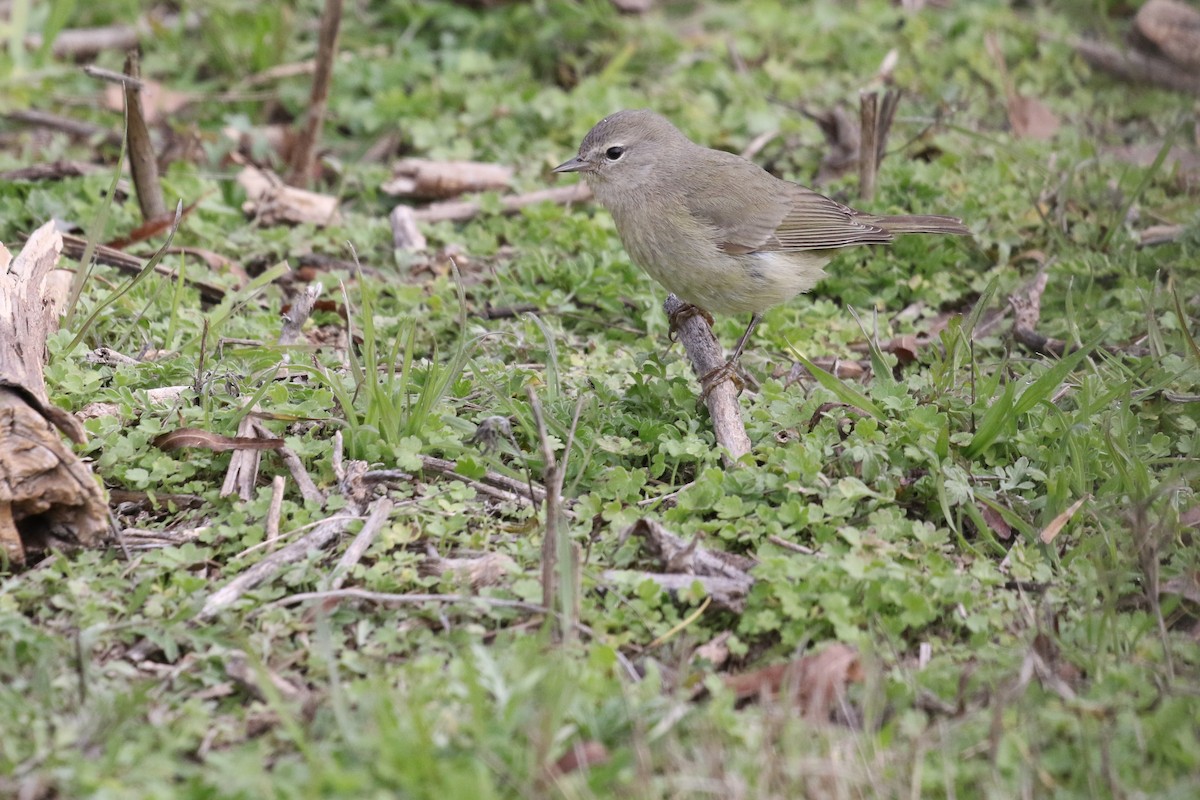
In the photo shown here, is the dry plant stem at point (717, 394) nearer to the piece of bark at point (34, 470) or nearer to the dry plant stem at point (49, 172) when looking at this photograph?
the piece of bark at point (34, 470)

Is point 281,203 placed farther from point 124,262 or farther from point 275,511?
point 275,511

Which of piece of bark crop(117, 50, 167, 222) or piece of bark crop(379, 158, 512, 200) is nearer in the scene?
piece of bark crop(117, 50, 167, 222)

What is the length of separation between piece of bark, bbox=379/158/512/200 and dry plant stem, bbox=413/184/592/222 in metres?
0.13

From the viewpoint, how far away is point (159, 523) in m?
4.37

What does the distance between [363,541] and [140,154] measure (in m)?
3.12

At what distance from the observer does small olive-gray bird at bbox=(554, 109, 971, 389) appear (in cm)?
546

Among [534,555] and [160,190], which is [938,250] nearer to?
[534,555]

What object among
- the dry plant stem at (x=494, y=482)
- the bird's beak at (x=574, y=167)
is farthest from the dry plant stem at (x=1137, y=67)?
the dry plant stem at (x=494, y=482)

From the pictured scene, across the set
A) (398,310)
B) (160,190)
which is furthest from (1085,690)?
(160,190)

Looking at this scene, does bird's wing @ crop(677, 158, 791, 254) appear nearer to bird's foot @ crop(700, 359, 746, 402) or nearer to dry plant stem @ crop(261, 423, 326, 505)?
bird's foot @ crop(700, 359, 746, 402)

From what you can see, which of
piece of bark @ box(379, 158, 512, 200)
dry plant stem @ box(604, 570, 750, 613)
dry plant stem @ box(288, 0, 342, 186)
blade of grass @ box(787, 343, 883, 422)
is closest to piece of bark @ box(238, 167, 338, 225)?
dry plant stem @ box(288, 0, 342, 186)

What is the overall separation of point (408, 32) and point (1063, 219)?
15.8ft

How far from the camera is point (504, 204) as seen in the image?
7211mm

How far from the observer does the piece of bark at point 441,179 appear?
7.40m
